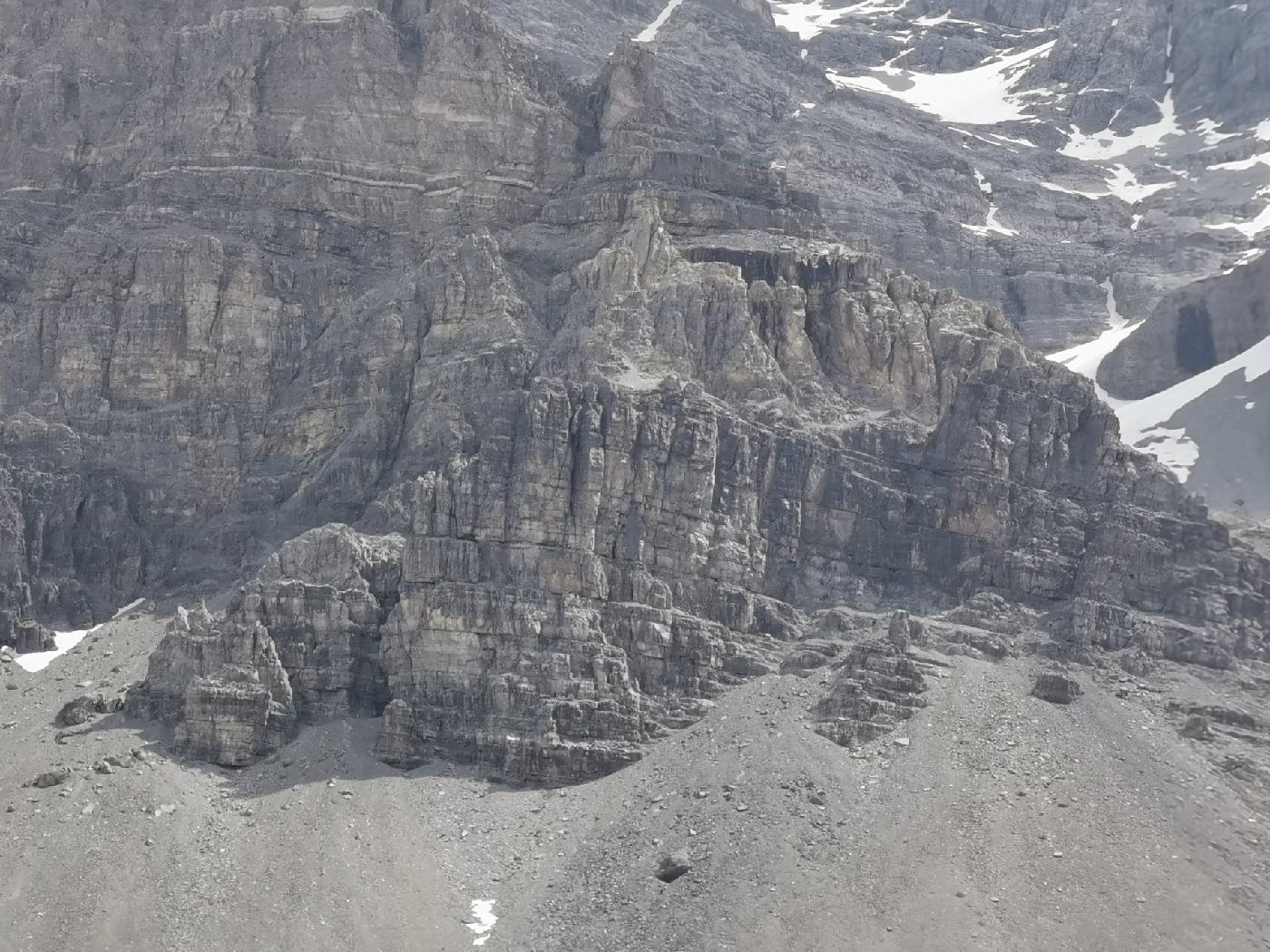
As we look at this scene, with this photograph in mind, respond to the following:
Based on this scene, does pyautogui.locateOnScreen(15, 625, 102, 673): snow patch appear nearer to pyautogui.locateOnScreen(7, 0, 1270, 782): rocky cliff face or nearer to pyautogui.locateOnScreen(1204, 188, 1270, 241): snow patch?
pyautogui.locateOnScreen(7, 0, 1270, 782): rocky cliff face

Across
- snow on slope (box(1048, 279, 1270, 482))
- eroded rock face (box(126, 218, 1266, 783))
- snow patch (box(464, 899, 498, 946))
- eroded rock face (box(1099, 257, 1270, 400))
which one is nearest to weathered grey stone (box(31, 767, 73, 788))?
eroded rock face (box(126, 218, 1266, 783))

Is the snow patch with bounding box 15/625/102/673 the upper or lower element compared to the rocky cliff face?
lower

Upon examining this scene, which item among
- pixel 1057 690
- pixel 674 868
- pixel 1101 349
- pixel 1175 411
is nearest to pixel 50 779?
pixel 674 868

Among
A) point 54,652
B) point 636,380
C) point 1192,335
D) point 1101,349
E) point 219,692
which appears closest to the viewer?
point 219,692

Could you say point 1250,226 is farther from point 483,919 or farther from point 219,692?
point 483,919

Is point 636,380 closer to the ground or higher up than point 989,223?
closer to the ground

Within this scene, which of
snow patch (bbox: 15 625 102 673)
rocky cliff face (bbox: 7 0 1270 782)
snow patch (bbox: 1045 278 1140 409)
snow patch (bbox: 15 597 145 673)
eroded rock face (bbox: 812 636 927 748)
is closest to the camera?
eroded rock face (bbox: 812 636 927 748)

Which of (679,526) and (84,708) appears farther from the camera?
(679,526)
